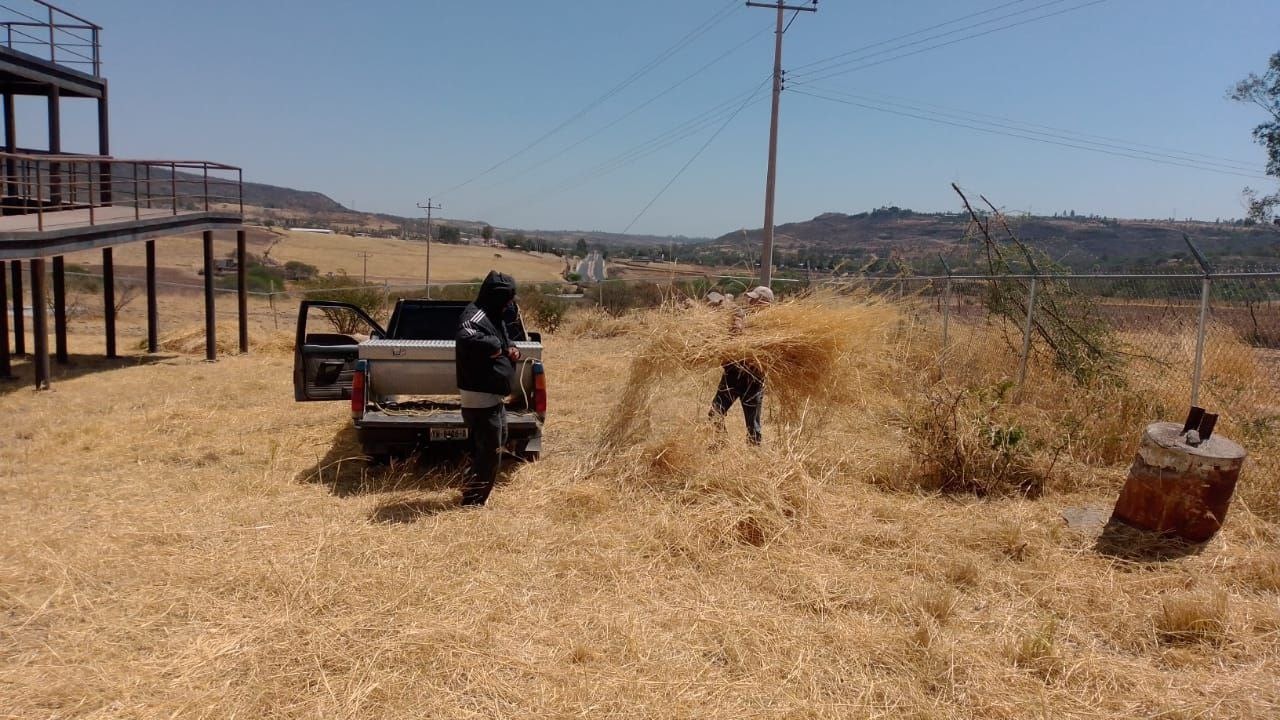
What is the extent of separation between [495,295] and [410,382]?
1737 mm

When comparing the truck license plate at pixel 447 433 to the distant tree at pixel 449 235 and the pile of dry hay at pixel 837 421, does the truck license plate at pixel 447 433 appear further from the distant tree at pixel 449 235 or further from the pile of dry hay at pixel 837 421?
the distant tree at pixel 449 235

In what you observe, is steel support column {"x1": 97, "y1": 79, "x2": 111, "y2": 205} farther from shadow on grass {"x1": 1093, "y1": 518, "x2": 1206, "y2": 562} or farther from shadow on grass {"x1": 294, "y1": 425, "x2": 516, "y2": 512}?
shadow on grass {"x1": 1093, "y1": 518, "x2": 1206, "y2": 562}

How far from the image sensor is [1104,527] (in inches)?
216

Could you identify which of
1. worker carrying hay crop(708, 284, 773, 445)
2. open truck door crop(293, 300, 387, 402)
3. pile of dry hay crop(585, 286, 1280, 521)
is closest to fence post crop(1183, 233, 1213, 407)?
pile of dry hay crop(585, 286, 1280, 521)

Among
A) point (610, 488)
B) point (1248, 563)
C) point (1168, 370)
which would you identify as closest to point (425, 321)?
point (610, 488)

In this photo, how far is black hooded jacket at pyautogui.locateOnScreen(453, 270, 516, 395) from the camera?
5.62m

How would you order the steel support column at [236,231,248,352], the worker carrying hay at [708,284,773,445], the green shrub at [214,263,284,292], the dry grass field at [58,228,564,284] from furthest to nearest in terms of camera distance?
the dry grass field at [58,228,564,284] < the green shrub at [214,263,284,292] < the steel support column at [236,231,248,352] < the worker carrying hay at [708,284,773,445]

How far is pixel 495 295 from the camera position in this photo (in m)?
5.82

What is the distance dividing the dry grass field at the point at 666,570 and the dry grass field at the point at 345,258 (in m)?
41.4

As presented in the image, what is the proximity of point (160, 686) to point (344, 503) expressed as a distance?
268cm

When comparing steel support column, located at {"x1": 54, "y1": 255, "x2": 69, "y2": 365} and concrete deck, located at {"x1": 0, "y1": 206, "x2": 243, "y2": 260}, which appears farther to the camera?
steel support column, located at {"x1": 54, "y1": 255, "x2": 69, "y2": 365}

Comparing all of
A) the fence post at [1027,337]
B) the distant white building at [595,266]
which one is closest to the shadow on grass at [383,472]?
the fence post at [1027,337]

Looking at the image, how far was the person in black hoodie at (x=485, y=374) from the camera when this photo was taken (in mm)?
5645

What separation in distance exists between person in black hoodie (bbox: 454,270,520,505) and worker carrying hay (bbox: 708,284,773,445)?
1.90 m
